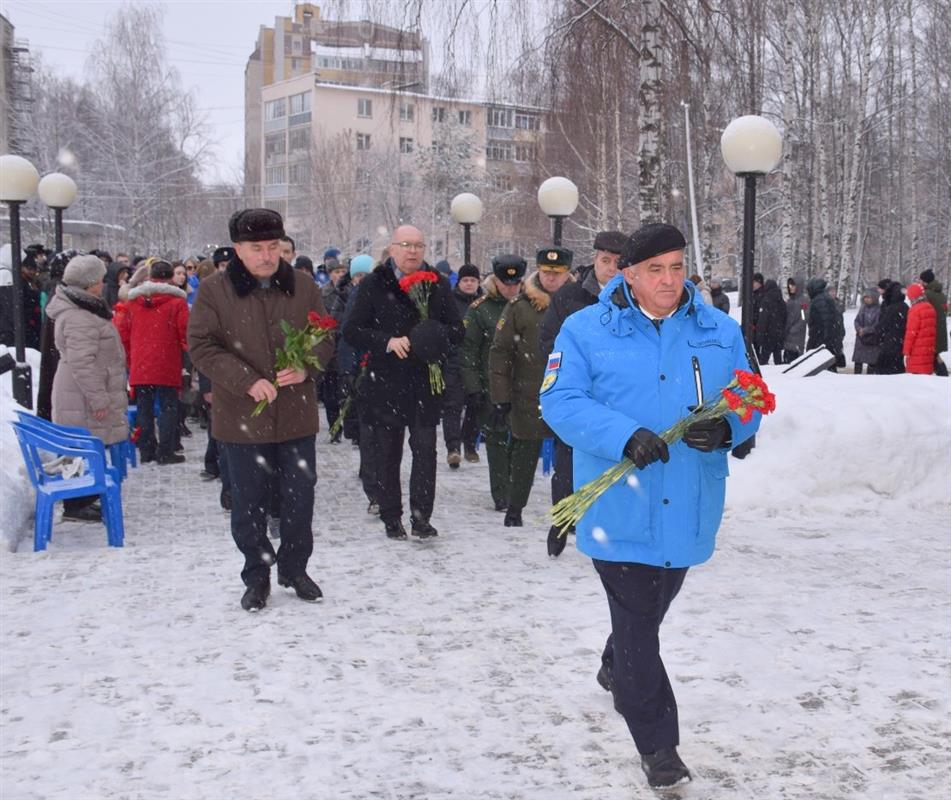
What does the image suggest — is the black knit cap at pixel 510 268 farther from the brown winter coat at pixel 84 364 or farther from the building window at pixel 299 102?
the building window at pixel 299 102

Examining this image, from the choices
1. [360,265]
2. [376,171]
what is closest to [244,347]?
[360,265]

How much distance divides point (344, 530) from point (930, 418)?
5.08m

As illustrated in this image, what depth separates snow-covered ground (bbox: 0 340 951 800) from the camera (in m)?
4.01

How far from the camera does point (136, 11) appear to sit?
183ft

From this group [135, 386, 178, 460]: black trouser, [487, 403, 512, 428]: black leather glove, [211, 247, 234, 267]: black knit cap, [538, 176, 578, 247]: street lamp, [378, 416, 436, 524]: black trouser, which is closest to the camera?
[378, 416, 436, 524]: black trouser

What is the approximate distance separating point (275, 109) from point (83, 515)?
89.8 metres

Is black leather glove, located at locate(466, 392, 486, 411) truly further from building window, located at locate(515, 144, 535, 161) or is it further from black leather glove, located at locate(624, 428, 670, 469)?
building window, located at locate(515, 144, 535, 161)

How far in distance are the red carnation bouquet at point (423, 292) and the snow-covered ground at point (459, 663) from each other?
1135mm

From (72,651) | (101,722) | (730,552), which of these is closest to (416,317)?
(730,552)

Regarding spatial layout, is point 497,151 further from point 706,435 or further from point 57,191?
point 706,435

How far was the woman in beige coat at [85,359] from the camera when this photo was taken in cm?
821

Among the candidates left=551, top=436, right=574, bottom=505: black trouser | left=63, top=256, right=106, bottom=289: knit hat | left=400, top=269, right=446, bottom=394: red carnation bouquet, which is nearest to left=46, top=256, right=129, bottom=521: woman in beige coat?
left=63, top=256, right=106, bottom=289: knit hat

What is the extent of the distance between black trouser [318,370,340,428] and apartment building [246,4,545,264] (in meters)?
27.7

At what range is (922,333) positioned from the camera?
14875 millimetres
